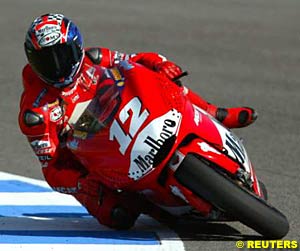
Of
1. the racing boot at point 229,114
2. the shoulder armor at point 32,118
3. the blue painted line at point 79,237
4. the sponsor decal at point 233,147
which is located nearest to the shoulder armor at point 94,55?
the racing boot at point 229,114

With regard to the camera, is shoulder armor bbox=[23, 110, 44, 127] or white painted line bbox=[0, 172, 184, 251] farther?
shoulder armor bbox=[23, 110, 44, 127]

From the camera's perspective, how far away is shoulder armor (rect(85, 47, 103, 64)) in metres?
6.59

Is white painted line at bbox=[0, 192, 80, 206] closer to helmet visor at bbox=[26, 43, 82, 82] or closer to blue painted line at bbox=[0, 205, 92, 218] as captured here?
blue painted line at bbox=[0, 205, 92, 218]

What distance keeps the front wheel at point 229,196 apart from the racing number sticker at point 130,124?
346mm

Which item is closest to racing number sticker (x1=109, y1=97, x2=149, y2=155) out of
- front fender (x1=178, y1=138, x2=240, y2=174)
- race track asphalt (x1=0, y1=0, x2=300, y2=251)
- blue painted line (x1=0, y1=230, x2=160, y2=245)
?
front fender (x1=178, y1=138, x2=240, y2=174)

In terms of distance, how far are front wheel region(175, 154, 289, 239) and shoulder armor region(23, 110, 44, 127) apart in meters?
0.99

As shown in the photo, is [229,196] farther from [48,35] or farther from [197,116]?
[48,35]

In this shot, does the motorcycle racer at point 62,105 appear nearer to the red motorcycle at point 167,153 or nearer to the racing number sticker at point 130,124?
the red motorcycle at point 167,153

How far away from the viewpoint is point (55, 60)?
591cm

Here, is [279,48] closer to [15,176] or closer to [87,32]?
[87,32]

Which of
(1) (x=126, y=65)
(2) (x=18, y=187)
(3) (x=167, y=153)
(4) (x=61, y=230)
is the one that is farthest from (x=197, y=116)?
(2) (x=18, y=187)

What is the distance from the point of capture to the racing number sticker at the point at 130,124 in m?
5.60

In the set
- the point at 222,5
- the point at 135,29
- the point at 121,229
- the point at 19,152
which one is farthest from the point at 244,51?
the point at 121,229

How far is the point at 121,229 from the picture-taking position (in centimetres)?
609
